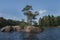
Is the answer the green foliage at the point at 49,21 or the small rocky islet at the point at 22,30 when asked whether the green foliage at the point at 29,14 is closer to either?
the small rocky islet at the point at 22,30

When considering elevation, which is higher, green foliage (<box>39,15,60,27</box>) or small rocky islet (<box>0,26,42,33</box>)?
green foliage (<box>39,15,60,27</box>)

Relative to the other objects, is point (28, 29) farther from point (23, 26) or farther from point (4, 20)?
point (4, 20)

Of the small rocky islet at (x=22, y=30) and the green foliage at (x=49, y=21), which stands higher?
the green foliage at (x=49, y=21)

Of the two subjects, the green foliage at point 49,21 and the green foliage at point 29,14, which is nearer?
the green foliage at point 29,14

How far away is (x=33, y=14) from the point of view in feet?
294

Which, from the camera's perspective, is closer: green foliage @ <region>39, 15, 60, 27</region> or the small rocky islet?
the small rocky islet

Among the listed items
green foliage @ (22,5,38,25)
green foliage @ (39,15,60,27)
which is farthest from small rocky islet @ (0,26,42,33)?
green foliage @ (39,15,60,27)

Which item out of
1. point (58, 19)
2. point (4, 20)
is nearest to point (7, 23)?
point (4, 20)

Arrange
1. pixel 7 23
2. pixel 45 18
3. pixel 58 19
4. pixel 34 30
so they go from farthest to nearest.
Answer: pixel 58 19
pixel 45 18
pixel 7 23
pixel 34 30

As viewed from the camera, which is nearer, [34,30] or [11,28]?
[34,30]

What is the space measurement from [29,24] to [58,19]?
82356 millimetres

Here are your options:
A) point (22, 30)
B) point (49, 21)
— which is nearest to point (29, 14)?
point (22, 30)

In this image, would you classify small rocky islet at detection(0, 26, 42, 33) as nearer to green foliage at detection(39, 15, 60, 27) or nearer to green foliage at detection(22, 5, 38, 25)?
green foliage at detection(22, 5, 38, 25)

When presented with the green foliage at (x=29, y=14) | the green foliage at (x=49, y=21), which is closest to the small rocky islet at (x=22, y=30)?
the green foliage at (x=29, y=14)
